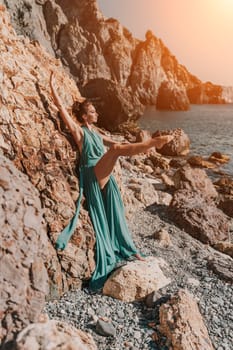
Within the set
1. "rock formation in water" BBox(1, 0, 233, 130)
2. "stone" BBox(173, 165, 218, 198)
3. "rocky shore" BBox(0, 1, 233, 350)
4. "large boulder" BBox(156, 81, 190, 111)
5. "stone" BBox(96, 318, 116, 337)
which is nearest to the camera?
"rocky shore" BBox(0, 1, 233, 350)

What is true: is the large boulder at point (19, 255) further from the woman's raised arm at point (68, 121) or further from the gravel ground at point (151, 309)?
the woman's raised arm at point (68, 121)

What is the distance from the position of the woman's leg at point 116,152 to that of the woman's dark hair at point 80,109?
48.0 inches

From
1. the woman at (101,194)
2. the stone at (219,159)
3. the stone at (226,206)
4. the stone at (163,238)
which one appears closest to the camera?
the woman at (101,194)

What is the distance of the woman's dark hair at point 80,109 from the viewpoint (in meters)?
6.48

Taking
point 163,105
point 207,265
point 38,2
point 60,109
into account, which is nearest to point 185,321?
point 207,265

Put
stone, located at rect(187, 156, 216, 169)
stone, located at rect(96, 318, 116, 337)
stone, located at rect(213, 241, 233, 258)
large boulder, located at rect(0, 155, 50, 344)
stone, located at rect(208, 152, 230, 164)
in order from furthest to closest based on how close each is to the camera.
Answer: stone, located at rect(208, 152, 230, 164), stone, located at rect(187, 156, 216, 169), stone, located at rect(213, 241, 233, 258), stone, located at rect(96, 318, 116, 337), large boulder, located at rect(0, 155, 50, 344)

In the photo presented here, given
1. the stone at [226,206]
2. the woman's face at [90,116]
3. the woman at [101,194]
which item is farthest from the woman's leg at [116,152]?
the stone at [226,206]

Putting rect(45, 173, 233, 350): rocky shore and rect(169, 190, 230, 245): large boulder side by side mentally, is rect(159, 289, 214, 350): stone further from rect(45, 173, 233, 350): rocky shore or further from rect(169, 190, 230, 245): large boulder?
rect(169, 190, 230, 245): large boulder

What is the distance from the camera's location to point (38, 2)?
95.7 m

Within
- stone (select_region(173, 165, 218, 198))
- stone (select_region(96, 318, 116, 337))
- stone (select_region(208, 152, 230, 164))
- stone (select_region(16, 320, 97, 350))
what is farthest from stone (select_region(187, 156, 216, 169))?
stone (select_region(16, 320, 97, 350))

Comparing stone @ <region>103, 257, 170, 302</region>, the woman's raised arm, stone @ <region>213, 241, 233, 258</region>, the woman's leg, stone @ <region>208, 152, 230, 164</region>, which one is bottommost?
stone @ <region>208, 152, 230, 164</region>

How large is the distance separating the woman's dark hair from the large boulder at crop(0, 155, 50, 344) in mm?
2397

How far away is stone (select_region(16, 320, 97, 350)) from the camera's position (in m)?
3.54

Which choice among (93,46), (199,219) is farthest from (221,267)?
(93,46)
